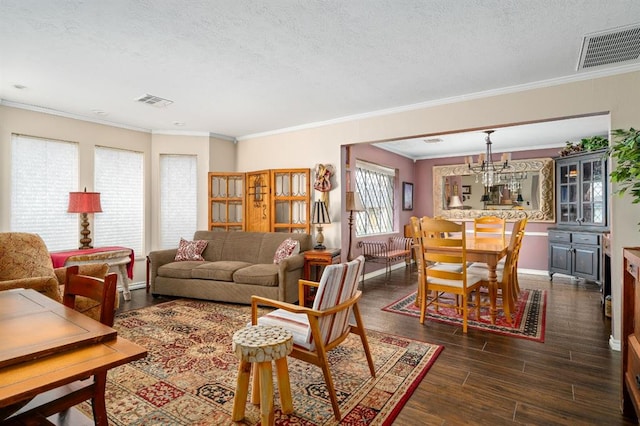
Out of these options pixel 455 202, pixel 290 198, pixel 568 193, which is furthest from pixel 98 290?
pixel 455 202

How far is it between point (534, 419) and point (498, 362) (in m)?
0.74

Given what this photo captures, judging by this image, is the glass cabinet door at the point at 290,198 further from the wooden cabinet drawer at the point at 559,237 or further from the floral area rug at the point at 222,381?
the wooden cabinet drawer at the point at 559,237

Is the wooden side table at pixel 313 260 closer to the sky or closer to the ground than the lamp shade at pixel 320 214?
closer to the ground

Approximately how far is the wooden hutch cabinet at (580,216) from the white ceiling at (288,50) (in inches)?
111

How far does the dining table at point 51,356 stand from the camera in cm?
100

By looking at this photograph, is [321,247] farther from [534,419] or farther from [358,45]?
[534,419]

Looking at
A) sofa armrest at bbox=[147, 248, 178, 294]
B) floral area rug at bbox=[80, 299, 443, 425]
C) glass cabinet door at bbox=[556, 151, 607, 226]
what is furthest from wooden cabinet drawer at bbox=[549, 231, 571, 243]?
sofa armrest at bbox=[147, 248, 178, 294]

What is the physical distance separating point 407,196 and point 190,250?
190 inches

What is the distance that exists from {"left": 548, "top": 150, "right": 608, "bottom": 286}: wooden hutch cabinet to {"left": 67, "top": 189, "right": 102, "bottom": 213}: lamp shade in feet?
23.0

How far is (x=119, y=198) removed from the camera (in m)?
5.14

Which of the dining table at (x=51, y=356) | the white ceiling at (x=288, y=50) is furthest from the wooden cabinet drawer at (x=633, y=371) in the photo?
the dining table at (x=51, y=356)

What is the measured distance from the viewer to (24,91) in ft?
12.3

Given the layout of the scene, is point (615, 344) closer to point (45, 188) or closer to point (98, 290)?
point (98, 290)

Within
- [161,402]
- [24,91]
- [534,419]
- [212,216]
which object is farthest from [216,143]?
[534,419]
